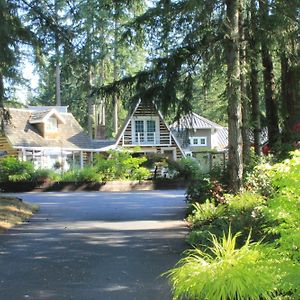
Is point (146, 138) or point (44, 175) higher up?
point (146, 138)

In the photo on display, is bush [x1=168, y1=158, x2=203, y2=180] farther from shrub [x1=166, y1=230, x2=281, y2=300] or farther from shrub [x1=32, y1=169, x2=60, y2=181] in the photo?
shrub [x1=166, y1=230, x2=281, y2=300]

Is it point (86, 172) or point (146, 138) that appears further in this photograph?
point (146, 138)

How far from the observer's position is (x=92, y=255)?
920 cm

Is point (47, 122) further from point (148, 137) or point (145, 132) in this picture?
point (148, 137)

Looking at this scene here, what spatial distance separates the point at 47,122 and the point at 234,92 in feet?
98.8

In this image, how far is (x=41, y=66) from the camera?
14.8 metres

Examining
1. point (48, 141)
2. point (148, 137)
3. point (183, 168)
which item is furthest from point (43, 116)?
point (183, 168)

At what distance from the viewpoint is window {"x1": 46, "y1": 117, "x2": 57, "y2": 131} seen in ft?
133

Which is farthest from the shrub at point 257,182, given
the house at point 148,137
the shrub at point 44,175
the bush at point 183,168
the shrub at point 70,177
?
the house at point 148,137

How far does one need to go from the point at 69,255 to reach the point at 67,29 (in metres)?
6.78

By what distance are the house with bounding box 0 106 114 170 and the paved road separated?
73.4 ft

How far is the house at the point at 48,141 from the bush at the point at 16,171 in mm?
6415

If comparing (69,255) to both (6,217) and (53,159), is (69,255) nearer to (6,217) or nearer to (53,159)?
(6,217)

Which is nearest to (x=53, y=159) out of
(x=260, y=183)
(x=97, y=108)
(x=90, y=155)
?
(x=90, y=155)
